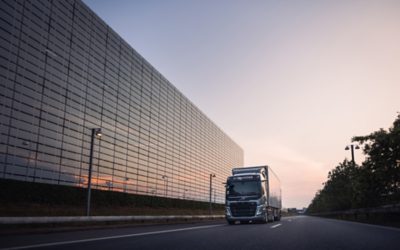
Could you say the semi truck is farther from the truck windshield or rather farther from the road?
the road

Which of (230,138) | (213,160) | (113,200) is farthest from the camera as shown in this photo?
(230,138)

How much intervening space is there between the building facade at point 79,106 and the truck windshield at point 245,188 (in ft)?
82.9

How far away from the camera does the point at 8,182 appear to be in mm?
29609

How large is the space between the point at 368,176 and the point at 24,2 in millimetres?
39145

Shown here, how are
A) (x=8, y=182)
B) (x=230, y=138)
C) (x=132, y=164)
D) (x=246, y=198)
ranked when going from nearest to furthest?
(x=246, y=198), (x=8, y=182), (x=132, y=164), (x=230, y=138)

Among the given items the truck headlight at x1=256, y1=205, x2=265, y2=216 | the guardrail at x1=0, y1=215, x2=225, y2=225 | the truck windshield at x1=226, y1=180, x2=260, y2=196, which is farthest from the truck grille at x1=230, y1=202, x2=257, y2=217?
the guardrail at x1=0, y1=215, x2=225, y2=225

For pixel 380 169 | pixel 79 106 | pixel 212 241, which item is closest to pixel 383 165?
pixel 380 169

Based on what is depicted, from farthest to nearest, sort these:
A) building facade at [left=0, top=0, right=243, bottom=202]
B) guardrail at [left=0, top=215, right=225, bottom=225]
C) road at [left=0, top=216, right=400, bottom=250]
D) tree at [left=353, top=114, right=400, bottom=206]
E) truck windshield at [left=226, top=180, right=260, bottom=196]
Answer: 1. building facade at [left=0, top=0, right=243, bottom=202]
2. truck windshield at [left=226, top=180, right=260, bottom=196]
3. tree at [left=353, top=114, right=400, bottom=206]
4. guardrail at [left=0, top=215, right=225, bottom=225]
5. road at [left=0, top=216, right=400, bottom=250]

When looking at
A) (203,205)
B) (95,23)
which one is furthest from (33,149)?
(203,205)

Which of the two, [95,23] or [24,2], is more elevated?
[95,23]

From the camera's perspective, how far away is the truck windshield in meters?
21.7

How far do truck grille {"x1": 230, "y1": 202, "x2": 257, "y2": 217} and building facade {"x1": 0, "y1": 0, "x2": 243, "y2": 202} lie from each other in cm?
2557

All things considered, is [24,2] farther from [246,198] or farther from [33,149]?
[246,198]

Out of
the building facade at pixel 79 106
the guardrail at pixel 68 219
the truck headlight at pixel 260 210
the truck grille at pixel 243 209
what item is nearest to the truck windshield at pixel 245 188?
the truck grille at pixel 243 209
